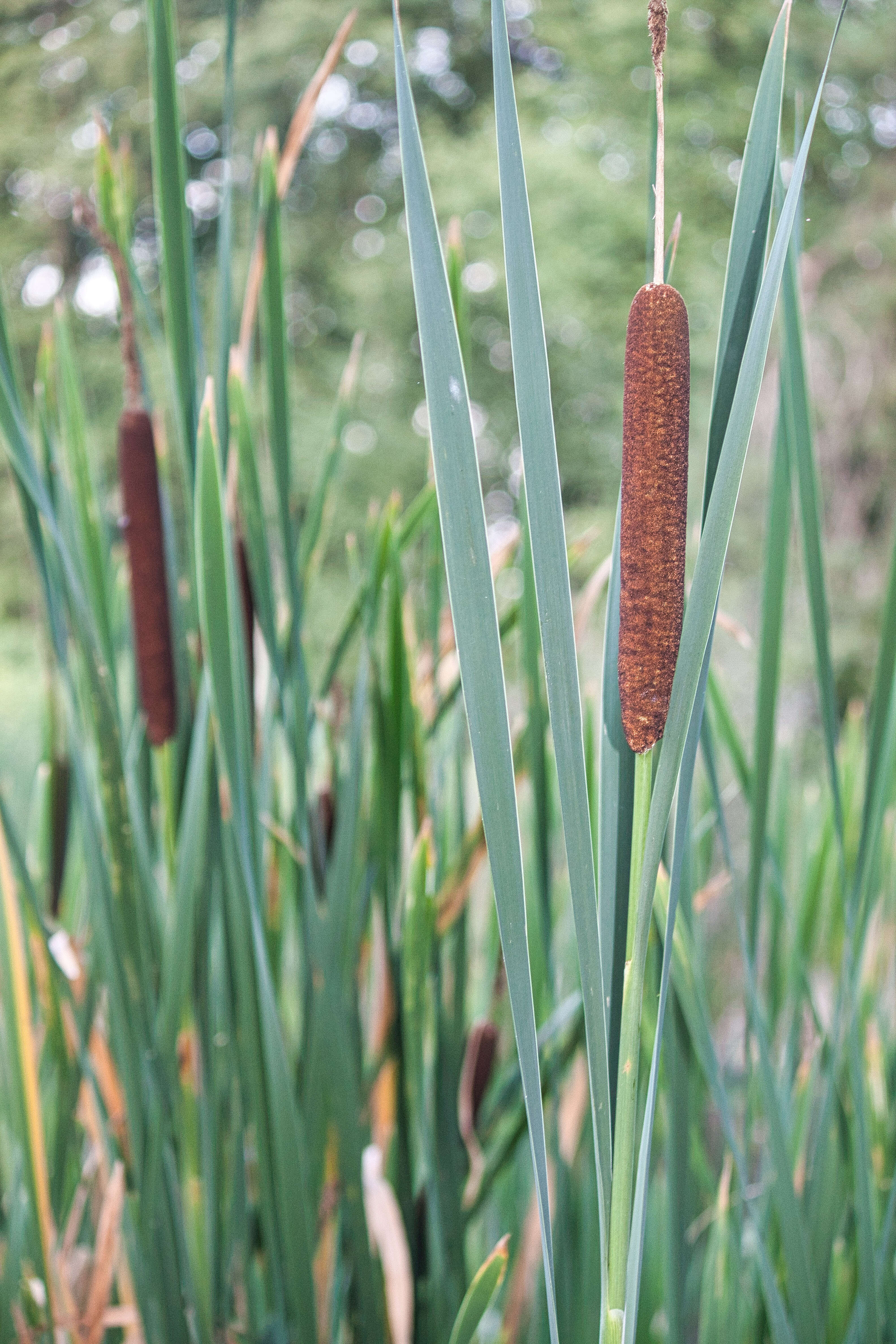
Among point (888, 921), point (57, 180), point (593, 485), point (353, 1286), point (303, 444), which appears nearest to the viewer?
point (353, 1286)

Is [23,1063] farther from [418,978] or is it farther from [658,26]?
[658,26]

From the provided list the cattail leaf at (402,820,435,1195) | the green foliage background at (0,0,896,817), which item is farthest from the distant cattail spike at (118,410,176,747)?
the green foliage background at (0,0,896,817)

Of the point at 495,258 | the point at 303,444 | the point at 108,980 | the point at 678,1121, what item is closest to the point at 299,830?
the point at 108,980

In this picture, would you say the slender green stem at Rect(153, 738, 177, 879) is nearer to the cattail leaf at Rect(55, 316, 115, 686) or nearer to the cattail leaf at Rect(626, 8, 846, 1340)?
the cattail leaf at Rect(55, 316, 115, 686)

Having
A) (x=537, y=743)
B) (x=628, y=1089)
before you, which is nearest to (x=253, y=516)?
(x=537, y=743)

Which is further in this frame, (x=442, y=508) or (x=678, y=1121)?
(x=678, y=1121)

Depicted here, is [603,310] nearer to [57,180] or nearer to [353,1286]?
[57,180]
